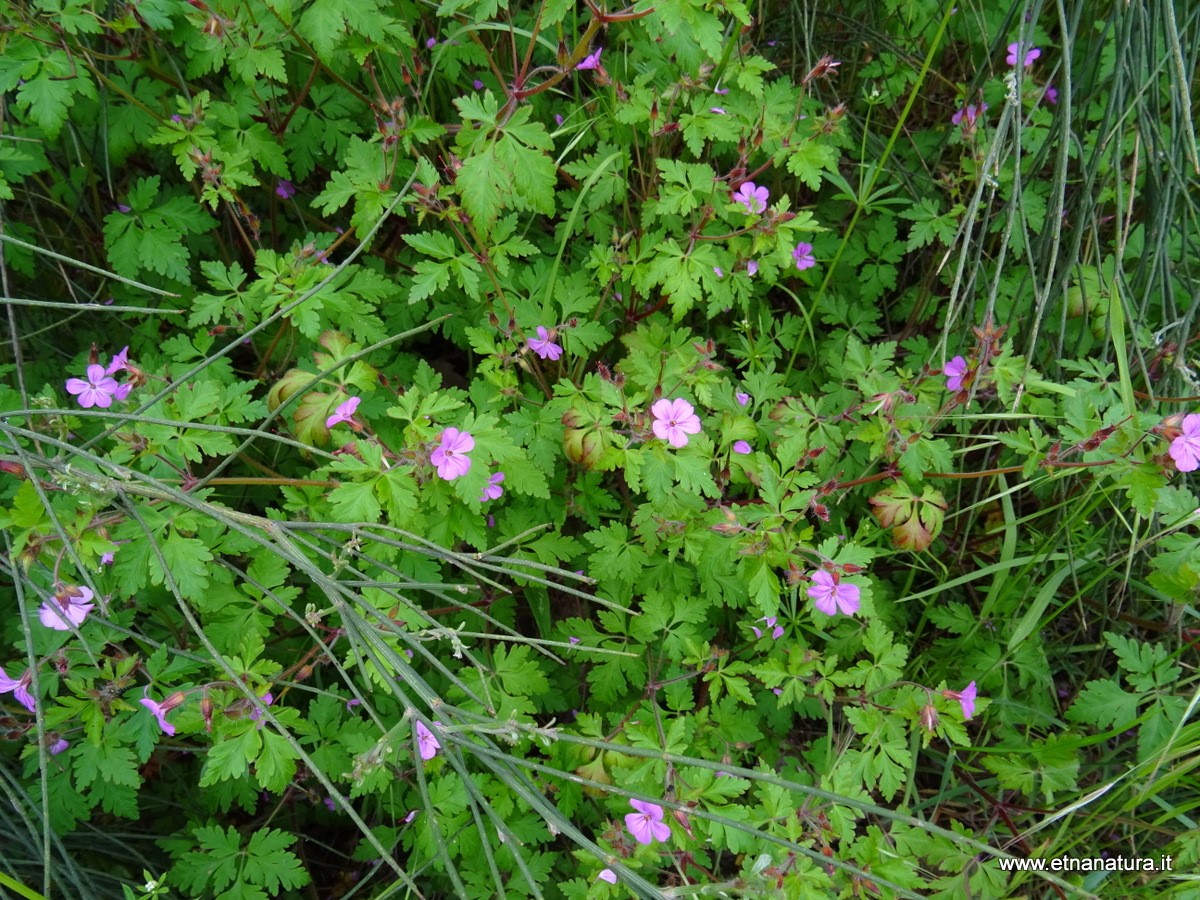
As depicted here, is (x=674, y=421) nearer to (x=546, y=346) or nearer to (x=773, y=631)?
(x=546, y=346)

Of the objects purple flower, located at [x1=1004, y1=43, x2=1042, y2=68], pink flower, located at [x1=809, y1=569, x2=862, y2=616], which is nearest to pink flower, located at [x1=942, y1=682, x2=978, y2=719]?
pink flower, located at [x1=809, y1=569, x2=862, y2=616]

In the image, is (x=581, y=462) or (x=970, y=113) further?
(x=970, y=113)

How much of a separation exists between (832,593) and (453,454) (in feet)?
3.29

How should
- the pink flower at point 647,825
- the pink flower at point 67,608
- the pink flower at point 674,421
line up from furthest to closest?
the pink flower at point 674,421 < the pink flower at point 647,825 < the pink flower at point 67,608

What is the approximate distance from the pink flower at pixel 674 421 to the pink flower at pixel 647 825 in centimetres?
87

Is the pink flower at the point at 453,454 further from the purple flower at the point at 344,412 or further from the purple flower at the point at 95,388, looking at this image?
the purple flower at the point at 95,388

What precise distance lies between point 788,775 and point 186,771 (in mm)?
1772

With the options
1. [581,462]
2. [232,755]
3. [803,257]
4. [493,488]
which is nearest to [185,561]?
[232,755]

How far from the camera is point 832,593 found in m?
2.09

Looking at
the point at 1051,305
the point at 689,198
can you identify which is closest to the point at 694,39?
the point at 689,198

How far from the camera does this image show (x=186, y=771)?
98.0 inches

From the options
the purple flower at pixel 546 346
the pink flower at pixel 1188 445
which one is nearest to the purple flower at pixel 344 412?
the purple flower at pixel 546 346

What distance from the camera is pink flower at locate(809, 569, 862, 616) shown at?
2.08 meters

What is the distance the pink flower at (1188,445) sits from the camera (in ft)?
6.31
